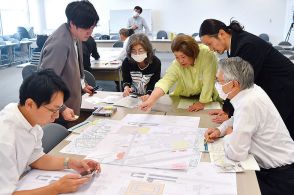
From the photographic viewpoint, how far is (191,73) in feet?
7.66

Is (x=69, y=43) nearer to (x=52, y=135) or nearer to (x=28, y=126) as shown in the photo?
(x=52, y=135)

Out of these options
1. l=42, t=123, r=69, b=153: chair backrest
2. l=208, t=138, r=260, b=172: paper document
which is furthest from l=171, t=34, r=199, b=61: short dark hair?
Result: l=42, t=123, r=69, b=153: chair backrest

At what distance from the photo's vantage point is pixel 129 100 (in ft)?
7.99

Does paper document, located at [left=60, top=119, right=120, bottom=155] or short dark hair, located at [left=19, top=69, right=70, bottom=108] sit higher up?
short dark hair, located at [left=19, top=69, right=70, bottom=108]

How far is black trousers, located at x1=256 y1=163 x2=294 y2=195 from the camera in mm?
1479

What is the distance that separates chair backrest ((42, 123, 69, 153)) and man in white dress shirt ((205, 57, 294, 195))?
37.5 inches

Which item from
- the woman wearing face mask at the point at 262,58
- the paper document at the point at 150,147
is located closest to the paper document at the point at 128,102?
the paper document at the point at 150,147

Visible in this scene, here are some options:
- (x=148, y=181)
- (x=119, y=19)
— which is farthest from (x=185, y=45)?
(x=119, y=19)

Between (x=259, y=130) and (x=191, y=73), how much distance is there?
98 centimetres

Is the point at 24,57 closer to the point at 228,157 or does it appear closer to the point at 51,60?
the point at 51,60

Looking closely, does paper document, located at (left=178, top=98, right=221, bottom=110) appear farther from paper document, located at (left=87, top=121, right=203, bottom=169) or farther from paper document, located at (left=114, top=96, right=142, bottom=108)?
paper document, located at (left=87, top=121, right=203, bottom=169)

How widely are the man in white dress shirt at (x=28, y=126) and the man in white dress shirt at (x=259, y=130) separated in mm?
792

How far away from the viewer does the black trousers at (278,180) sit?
→ 4.85 ft

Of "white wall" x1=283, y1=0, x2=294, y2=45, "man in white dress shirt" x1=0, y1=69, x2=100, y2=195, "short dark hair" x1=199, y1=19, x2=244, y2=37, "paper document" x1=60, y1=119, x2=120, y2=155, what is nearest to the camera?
"man in white dress shirt" x1=0, y1=69, x2=100, y2=195
